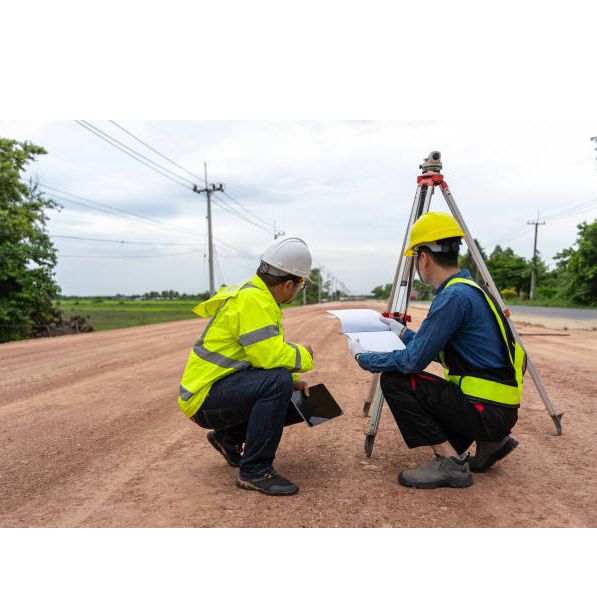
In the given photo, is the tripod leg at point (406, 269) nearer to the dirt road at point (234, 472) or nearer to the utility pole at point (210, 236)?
the dirt road at point (234, 472)

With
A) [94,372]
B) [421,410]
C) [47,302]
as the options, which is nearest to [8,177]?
[47,302]

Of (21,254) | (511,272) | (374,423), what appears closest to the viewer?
(374,423)

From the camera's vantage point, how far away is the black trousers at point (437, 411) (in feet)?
9.73

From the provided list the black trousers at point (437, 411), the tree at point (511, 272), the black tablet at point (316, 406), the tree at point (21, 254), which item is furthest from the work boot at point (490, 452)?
the tree at point (511, 272)

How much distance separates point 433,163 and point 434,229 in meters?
1.05

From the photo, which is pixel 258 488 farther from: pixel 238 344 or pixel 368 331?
pixel 368 331

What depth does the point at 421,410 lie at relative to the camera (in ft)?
9.98

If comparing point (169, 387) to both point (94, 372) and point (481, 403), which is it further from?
point (481, 403)

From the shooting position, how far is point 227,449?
3.48m

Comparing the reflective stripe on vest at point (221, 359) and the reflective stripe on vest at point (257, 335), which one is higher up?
the reflective stripe on vest at point (257, 335)

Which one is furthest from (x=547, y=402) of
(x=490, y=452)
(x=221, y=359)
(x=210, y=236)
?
(x=210, y=236)

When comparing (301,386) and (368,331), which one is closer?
(301,386)

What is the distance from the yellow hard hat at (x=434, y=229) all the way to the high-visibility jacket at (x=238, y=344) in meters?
1.01

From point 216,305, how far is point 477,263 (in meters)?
2.02
